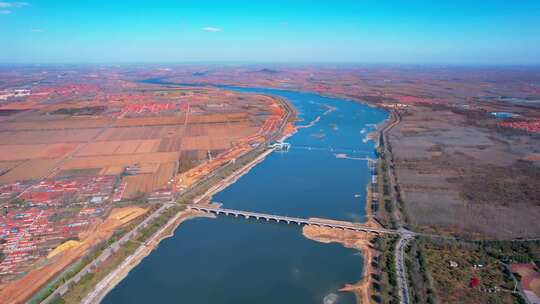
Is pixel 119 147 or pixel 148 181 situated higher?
pixel 119 147

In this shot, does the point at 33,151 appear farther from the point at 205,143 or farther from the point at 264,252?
the point at 264,252

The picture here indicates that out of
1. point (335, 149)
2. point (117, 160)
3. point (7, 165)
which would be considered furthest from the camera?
point (335, 149)

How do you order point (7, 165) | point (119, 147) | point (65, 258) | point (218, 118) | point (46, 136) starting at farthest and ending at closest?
point (218, 118)
point (46, 136)
point (119, 147)
point (7, 165)
point (65, 258)

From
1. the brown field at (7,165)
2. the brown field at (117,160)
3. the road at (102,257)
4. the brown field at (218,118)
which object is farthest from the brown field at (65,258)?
the brown field at (218,118)

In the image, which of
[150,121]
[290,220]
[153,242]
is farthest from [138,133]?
[290,220]

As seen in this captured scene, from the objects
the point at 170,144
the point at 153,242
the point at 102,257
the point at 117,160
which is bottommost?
the point at 153,242

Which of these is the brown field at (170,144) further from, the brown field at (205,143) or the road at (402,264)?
the road at (402,264)

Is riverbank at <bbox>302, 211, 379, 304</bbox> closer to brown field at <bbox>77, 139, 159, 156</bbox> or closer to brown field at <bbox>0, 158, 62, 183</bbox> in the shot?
brown field at <bbox>77, 139, 159, 156</bbox>

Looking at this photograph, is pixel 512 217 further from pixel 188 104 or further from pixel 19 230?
pixel 188 104

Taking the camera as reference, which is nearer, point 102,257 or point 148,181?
point 102,257
